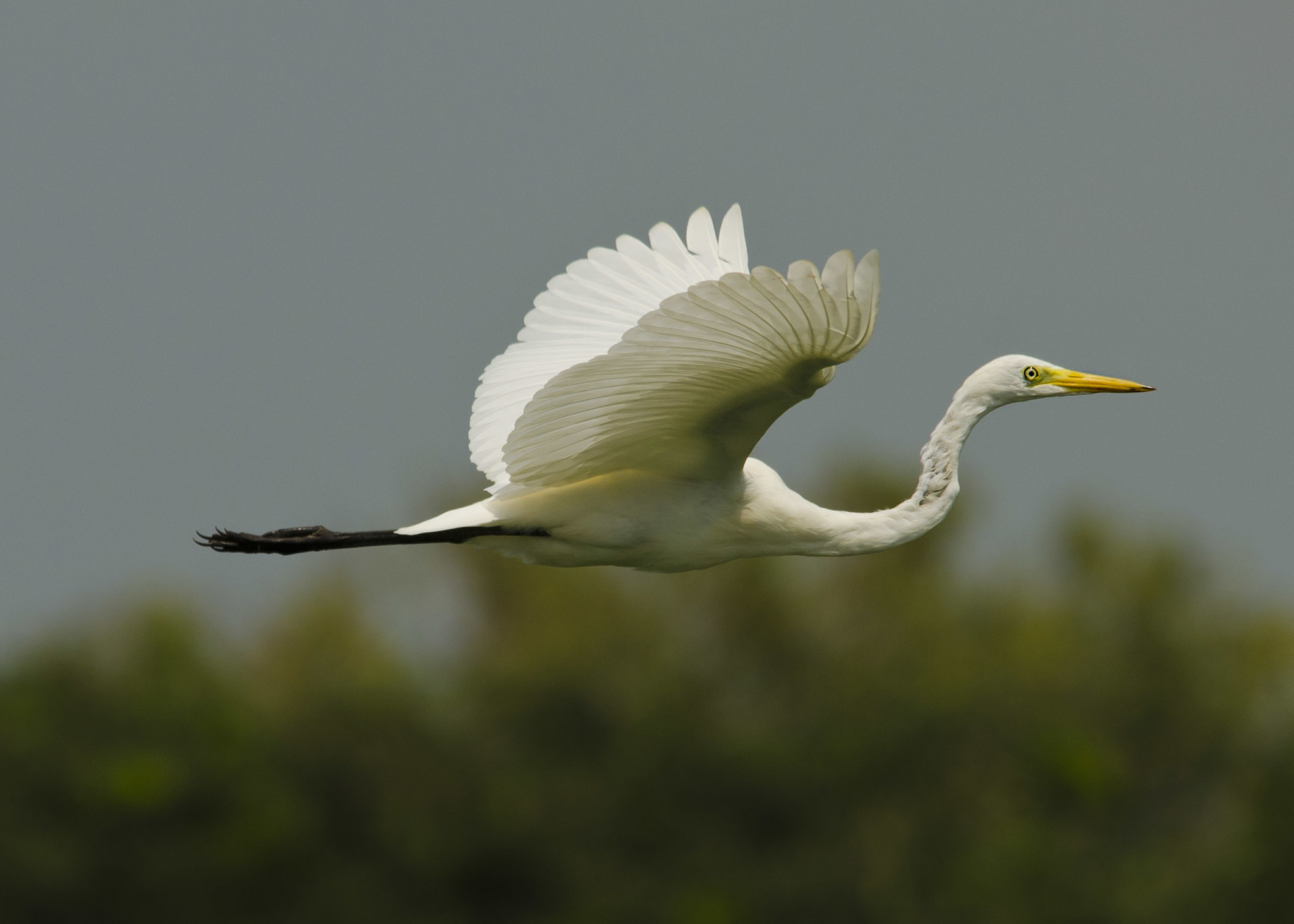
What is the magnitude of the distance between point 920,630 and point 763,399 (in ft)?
75.8

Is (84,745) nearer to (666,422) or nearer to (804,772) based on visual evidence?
(804,772)

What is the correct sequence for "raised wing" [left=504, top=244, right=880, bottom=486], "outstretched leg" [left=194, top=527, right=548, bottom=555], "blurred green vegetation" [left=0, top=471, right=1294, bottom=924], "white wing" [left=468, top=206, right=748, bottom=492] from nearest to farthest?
"raised wing" [left=504, top=244, right=880, bottom=486] < "outstretched leg" [left=194, top=527, right=548, bottom=555] < "white wing" [left=468, top=206, right=748, bottom=492] < "blurred green vegetation" [left=0, top=471, right=1294, bottom=924]

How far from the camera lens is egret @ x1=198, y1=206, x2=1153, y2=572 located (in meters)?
4.88

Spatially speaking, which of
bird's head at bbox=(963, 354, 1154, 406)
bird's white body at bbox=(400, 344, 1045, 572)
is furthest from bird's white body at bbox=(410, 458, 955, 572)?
bird's head at bbox=(963, 354, 1154, 406)

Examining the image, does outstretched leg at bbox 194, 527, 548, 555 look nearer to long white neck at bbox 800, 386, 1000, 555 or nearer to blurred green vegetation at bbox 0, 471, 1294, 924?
long white neck at bbox 800, 386, 1000, 555

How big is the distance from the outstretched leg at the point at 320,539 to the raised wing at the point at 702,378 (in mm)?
250

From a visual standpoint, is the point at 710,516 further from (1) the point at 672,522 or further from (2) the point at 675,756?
(2) the point at 675,756

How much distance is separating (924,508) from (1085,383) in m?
0.86

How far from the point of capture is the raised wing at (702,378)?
4.69 m

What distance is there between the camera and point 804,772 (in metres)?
26.2

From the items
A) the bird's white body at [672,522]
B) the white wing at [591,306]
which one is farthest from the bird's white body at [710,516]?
the white wing at [591,306]

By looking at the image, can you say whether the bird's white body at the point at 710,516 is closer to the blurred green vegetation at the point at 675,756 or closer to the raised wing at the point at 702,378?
the raised wing at the point at 702,378

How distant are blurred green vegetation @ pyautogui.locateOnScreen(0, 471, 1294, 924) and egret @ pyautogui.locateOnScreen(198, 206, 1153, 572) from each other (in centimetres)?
1805

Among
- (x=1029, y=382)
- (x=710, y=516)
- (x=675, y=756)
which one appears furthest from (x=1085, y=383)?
(x=675, y=756)
